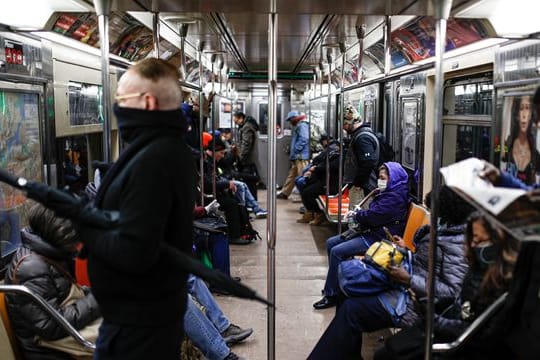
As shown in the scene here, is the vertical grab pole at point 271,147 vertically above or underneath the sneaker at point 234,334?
above

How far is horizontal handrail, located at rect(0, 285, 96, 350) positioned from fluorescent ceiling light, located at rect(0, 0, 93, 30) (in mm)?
1512

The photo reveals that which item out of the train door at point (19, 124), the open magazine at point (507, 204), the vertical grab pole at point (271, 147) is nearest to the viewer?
the open magazine at point (507, 204)

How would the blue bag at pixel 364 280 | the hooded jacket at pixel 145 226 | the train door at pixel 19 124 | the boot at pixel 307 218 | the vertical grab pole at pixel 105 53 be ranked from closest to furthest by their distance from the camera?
the hooded jacket at pixel 145 226, the vertical grab pole at pixel 105 53, the blue bag at pixel 364 280, the train door at pixel 19 124, the boot at pixel 307 218

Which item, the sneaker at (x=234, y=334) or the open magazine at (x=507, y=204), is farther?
the sneaker at (x=234, y=334)

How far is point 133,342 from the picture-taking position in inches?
72.1

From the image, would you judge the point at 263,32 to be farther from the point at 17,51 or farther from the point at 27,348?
the point at 27,348

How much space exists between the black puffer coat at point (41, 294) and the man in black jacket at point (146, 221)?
0.90 m

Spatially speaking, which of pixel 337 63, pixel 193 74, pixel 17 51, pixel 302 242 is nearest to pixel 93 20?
pixel 17 51

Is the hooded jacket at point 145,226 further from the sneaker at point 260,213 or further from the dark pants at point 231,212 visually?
the sneaker at point 260,213

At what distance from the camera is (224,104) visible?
37.8 ft

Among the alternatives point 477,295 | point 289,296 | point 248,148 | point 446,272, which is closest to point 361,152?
point 289,296

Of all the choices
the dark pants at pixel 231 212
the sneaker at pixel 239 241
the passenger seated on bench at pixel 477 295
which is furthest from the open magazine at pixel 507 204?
the sneaker at pixel 239 241

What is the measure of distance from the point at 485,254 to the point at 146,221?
1329 millimetres

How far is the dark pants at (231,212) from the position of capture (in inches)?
277
